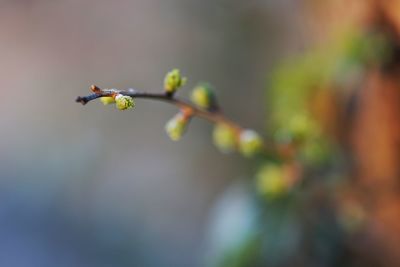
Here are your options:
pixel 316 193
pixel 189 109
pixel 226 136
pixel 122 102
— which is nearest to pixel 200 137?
pixel 316 193

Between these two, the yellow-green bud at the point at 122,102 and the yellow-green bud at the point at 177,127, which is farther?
the yellow-green bud at the point at 177,127

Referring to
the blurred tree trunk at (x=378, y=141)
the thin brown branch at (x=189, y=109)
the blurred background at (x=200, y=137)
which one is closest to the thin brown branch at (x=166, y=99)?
the thin brown branch at (x=189, y=109)

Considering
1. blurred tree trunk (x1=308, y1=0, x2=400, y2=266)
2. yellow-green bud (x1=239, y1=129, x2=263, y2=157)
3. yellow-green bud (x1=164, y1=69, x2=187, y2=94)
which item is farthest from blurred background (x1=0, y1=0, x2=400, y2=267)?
yellow-green bud (x1=164, y1=69, x2=187, y2=94)

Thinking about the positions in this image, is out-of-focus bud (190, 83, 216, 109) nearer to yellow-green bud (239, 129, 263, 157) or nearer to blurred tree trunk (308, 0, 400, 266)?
yellow-green bud (239, 129, 263, 157)

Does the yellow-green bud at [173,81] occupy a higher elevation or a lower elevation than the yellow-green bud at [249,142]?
lower

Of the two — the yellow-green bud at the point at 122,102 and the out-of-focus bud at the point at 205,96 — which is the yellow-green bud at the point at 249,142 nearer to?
the out-of-focus bud at the point at 205,96

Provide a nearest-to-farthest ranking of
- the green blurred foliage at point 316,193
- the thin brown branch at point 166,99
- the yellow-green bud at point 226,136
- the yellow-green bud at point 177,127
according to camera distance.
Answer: the thin brown branch at point 166,99 → the yellow-green bud at point 177,127 → the yellow-green bud at point 226,136 → the green blurred foliage at point 316,193

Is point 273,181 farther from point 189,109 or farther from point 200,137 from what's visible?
point 200,137

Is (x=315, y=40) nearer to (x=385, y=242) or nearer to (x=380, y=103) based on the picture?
(x=380, y=103)

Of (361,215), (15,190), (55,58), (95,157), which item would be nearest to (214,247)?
(361,215)
